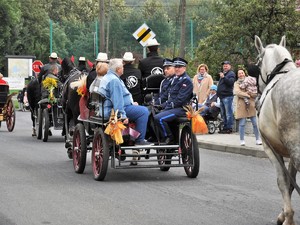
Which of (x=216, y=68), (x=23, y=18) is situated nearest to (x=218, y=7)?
(x=216, y=68)

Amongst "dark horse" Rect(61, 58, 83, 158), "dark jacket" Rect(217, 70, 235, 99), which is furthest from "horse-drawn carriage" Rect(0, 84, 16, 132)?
"dark horse" Rect(61, 58, 83, 158)

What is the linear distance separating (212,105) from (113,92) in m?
10.2

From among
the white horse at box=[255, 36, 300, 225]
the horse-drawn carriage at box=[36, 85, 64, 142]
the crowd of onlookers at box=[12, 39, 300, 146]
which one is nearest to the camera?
the white horse at box=[255, 36, 300, 225]

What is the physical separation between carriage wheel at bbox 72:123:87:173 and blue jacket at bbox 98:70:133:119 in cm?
108

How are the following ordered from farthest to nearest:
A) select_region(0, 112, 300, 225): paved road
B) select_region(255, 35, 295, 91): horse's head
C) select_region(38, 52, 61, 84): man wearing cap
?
select_region(38, 52, 61, 84): man wearing cap < select_region(0, 112, 300, 225): paved road < select_region(255, 35, 295, 91): horse's head

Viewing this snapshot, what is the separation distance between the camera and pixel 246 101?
19.6m

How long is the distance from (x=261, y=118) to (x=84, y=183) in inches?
179

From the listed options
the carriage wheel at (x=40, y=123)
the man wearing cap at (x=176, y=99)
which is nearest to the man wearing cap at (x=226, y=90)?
the carriage wheel at (x=40, y=123)

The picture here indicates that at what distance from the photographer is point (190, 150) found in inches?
538

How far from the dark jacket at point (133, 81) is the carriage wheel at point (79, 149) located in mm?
1042

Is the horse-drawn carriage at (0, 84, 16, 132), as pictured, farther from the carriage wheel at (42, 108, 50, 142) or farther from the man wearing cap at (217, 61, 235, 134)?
the man wearing cap at (217, 61, 235, 134)

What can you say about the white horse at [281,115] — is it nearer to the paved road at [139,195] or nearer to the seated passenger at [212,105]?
the paved road at [139,195]

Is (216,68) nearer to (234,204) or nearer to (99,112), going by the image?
(99,112)

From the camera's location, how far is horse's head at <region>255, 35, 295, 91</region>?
31.5 feet
